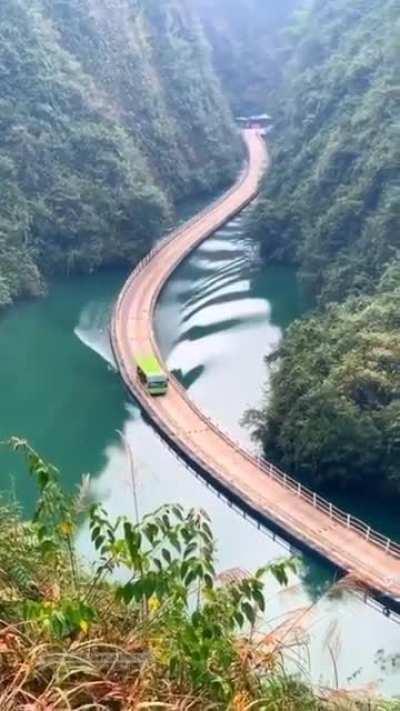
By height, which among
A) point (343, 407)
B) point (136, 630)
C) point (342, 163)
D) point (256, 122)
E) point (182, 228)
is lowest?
point (136, 630)

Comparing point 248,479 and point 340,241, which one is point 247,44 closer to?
point 340,241

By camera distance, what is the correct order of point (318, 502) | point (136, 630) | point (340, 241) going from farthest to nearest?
1. point (340, 241)
2. point (318, 502)
3. point (136, 630)

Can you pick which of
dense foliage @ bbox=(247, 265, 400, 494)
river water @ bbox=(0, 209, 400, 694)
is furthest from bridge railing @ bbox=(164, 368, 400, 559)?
river water @ bbox=(0, 209, 400, 694)

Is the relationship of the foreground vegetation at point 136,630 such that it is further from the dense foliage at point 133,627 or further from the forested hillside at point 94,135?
the forested hillside at point 94,135

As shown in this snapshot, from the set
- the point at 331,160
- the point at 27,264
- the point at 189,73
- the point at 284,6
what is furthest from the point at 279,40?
the point at 27,264

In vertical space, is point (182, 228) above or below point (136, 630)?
→ above

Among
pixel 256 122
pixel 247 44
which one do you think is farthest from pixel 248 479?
pixel 247 44

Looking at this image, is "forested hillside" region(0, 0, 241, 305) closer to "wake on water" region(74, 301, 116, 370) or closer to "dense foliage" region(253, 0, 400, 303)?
"wake on water" region(74, 301, 116, 370)

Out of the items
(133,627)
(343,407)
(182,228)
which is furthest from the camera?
(182,228)
